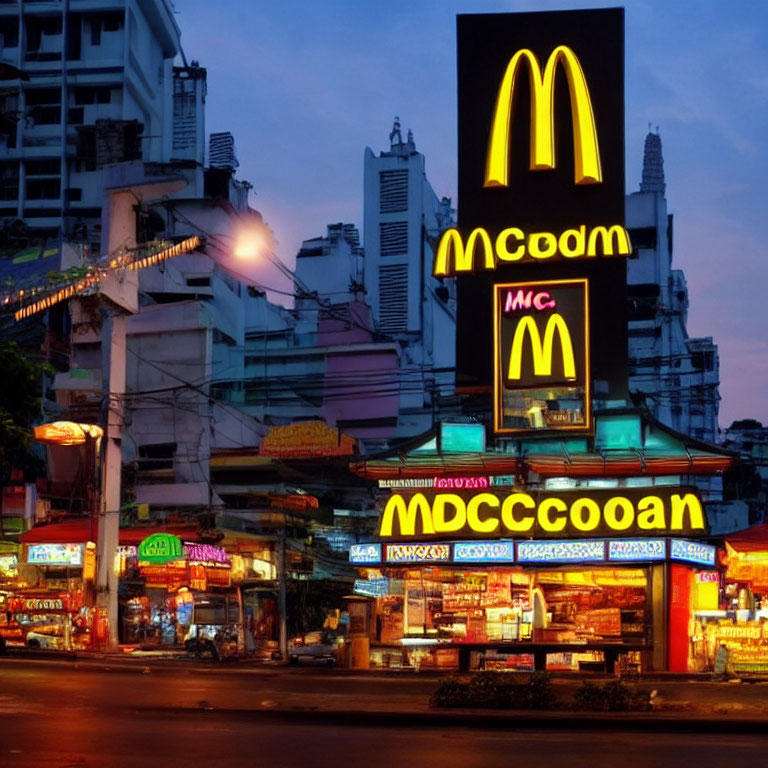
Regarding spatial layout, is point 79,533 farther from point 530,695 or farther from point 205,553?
point 530,695

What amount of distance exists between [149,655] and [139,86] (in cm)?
5444

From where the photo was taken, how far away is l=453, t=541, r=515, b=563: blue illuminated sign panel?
3400cm

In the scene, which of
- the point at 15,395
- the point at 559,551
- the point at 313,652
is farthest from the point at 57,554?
the point at 15,395

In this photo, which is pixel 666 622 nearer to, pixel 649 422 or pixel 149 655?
pixel 649 422

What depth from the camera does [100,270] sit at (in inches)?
1489

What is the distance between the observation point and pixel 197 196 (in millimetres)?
76250

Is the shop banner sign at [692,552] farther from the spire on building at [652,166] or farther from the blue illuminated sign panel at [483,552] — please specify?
the spire on building at [652,166]

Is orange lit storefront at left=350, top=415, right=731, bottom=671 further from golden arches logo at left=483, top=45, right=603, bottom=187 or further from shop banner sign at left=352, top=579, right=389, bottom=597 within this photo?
golden arches logo at left=483, top=45, right=603, bottom=187

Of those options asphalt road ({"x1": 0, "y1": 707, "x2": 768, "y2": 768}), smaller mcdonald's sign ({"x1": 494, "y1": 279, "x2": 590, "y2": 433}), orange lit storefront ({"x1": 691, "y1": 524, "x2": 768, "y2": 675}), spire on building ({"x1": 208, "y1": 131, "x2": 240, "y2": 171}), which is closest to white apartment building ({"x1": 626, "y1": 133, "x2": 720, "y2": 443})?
spire on building ({"x1": 208, "y1": 131, "x2": 240, "y2": 171})

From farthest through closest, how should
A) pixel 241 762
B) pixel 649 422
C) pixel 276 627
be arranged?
pixel 276 627 → pixel 649 422 → pixel 241 762

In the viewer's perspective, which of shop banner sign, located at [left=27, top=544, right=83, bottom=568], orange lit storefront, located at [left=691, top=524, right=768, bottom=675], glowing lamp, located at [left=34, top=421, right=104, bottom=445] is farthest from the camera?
shop banner sign, located at [left=27, top=544, right=83, bottom=568]

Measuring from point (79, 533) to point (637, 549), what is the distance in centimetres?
2092

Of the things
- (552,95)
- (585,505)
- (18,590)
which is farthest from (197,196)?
(585,505)

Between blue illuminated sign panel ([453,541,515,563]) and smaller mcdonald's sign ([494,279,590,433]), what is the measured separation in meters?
3.69
